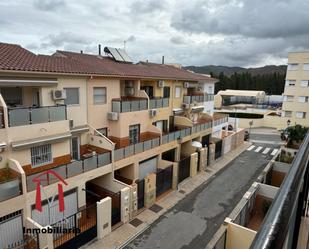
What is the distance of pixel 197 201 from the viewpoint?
60.1 ft

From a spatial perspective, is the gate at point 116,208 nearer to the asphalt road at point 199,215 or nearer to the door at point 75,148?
the asphalt road at point 199,215

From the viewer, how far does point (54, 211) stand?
13188 mm

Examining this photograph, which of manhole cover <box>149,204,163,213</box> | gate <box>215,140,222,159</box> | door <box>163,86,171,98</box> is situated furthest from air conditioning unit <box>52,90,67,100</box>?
gate <box>215,140,222,159</box>

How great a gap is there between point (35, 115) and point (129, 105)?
7.62 metres

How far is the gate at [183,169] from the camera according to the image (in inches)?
819

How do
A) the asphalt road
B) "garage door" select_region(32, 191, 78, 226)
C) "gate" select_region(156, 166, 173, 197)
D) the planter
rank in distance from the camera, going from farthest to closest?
"gate" select_region(156, 166, 173, 197), the asphalt road, "garage door" select_region(32, 191, 78, 226), the planter

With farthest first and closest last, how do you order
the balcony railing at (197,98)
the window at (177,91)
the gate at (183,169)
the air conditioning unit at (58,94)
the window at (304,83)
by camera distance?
the window at (304,83), the balcony railing at (197,98), the window at (177,91), the gate at (183,169), the air conditioning unit at (58,94)

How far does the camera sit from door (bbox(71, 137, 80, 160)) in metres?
16.3

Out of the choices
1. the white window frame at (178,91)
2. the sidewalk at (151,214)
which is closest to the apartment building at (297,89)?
the sidewalk at (151,214)

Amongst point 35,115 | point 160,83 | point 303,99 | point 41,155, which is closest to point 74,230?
point 41,155

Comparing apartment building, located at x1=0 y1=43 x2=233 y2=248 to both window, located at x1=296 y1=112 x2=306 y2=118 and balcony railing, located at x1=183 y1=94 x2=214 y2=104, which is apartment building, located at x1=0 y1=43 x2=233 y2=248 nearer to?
balcony railing, located at x1=183 y1=94 x2=214 y2=104

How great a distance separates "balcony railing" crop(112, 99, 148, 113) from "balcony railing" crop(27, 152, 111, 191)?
3.86m

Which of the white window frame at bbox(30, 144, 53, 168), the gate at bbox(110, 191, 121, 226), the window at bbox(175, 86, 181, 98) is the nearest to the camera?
the white window frame at bbox(30, 144, 53, 168)

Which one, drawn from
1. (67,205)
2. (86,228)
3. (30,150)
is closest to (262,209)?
(86,228)
